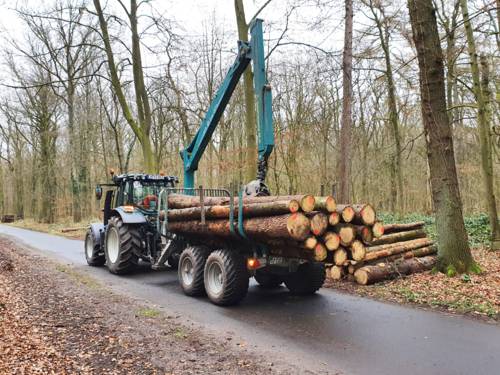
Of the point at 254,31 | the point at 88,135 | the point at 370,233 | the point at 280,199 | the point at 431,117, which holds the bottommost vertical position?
the point at 370,233

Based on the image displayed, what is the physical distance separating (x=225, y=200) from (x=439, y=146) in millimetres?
4350

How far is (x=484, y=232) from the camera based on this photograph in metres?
14.0

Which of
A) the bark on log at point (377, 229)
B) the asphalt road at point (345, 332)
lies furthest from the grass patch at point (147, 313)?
the bark on log at point (377, 229)

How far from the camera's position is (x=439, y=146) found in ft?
27.1

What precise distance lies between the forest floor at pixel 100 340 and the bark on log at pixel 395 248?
4420 mm

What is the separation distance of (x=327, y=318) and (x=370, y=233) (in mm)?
1437

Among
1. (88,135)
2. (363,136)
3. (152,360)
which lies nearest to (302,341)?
(152,360)

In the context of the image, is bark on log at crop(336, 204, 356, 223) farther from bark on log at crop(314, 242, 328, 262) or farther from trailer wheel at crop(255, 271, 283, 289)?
trailer wheel at crop(255, 271, 283, 289)

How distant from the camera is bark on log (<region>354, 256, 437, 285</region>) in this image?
8352mm

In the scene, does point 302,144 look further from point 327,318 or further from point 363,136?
point 327,318

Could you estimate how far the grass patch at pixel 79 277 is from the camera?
28.9ft

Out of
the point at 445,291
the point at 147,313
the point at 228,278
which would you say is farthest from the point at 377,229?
the point at 147,313

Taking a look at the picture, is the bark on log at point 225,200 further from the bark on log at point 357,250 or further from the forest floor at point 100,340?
the forest floor at point 100,340

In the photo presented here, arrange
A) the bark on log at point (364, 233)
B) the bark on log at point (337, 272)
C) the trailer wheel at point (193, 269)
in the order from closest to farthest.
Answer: the bark on log at point (364, 233) → the trailer wheel at point (193, 269) → the bark on log at point (337, 272)
